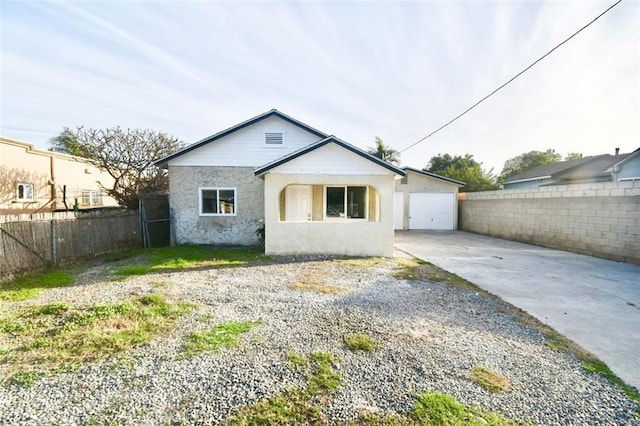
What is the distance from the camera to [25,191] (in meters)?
18.4

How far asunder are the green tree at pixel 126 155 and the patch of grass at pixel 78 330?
994 centimetres

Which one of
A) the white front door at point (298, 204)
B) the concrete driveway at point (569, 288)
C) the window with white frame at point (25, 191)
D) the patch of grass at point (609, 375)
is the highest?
the window with white frame at point (25, 191)

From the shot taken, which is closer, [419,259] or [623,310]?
[623,310]

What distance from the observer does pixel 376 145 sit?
93.6 ft

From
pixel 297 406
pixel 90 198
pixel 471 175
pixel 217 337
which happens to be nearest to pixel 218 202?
pixel 217 337

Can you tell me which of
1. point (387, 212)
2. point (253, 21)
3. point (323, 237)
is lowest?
point (323, 237)

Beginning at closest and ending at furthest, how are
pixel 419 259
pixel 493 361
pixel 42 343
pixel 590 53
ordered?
pixel 493 361
pixel 42 343
pixel 590 53
pixel 419 259

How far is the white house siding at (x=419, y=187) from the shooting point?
1895cm

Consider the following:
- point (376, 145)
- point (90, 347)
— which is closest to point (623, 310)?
point (90, 347)

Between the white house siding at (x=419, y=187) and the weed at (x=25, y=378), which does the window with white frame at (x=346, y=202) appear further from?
the weed at (x=25, y=378)

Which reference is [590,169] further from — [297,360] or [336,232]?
[297,360]

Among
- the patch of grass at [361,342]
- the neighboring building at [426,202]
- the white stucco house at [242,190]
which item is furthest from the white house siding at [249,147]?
the patch of grass at [361,342]

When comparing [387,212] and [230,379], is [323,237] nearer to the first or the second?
[387,212]

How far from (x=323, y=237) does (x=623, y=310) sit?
24.4ft
